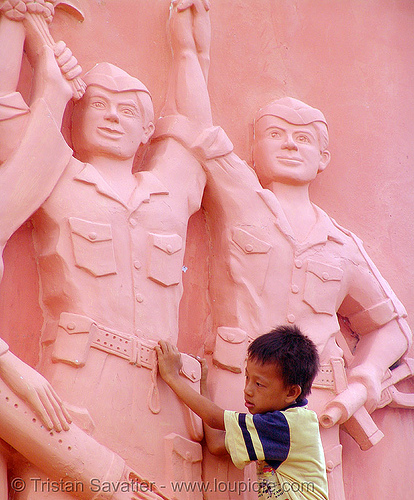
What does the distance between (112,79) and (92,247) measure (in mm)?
606

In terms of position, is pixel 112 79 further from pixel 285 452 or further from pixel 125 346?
pixel 285 452

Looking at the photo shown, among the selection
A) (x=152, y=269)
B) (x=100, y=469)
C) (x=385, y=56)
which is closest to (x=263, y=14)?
(x=385, y=56)

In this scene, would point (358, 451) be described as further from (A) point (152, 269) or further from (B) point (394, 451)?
(A) point (152, 269)

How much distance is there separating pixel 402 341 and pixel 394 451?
1.33 ft

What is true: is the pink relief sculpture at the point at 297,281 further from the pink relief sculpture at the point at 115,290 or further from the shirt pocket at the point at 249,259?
the pink relief sculpture at the point at 115,290

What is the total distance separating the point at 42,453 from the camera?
2.23 metres

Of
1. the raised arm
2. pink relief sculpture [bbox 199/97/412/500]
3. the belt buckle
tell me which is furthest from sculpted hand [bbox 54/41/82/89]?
the belt buckle

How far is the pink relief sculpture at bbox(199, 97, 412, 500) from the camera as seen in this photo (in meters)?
2.74

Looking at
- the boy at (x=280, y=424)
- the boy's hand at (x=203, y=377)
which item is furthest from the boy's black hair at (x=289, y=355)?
the boy's hand at (x=203, y=377)

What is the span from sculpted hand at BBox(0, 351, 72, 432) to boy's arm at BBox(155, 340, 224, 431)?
35cm

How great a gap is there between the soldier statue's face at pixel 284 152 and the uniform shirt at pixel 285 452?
105cm

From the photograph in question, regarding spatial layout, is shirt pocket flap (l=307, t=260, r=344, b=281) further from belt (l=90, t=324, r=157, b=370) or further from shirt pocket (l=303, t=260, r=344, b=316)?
belt (l=90, t=324, r=157, b=370)

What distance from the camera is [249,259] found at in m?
2.80

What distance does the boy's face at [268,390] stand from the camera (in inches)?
88.3
